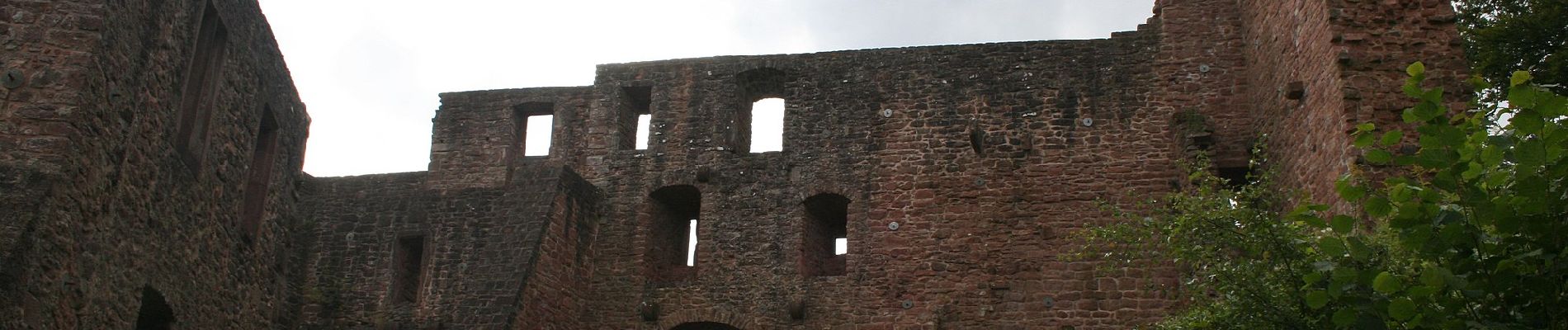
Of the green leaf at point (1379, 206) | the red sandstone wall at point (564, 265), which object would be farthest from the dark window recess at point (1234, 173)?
the green leaf at point (1379, 206)

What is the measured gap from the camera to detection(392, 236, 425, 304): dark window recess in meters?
17.5

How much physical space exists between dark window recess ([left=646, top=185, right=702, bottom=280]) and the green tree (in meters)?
8.83

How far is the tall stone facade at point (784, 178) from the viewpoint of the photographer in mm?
13820

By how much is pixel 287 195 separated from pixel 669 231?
14.4 feet

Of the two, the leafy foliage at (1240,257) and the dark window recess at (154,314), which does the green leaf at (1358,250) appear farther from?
the dark window recess at (154,314)

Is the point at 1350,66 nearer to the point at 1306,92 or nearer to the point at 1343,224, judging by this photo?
the point at 1306,92

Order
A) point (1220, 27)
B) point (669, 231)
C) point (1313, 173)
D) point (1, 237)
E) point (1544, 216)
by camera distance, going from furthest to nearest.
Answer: point (669, 231), point (1220, 27), point (1313, 173), point (1, 237), point (1544, 216)

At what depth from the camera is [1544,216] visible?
6.70 m

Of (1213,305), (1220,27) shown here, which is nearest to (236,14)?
(1213,305)

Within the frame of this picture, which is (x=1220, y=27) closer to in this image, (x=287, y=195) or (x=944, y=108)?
(x=944, y=108)

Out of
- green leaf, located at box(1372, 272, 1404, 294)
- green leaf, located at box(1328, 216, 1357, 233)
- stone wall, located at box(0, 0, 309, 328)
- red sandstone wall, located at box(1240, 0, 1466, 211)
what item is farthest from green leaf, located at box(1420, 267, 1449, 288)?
stone wall, located at box(0, 0, 309, 328)

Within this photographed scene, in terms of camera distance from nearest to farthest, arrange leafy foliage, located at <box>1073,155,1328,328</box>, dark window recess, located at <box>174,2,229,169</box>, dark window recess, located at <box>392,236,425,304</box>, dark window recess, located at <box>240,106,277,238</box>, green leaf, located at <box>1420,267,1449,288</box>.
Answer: green leaf, located at <box>1420,267,1449,288</box> < leafy foliage, located at <box>1073,155,1328,328</box> < dark window recess, located at <box>174,2,229,169</box> < dark window recess, located at <box>240,106,277,238</box> < dark window recess, located at <box>392,236,425,304</box>

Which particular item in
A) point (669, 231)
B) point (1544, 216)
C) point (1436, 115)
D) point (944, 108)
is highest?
point (944, 108)

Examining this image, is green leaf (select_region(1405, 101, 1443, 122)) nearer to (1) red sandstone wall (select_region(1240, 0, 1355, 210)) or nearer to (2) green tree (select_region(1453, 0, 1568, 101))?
(1) red sandstone wall (select_region(1240, 0, 1355, 210))
